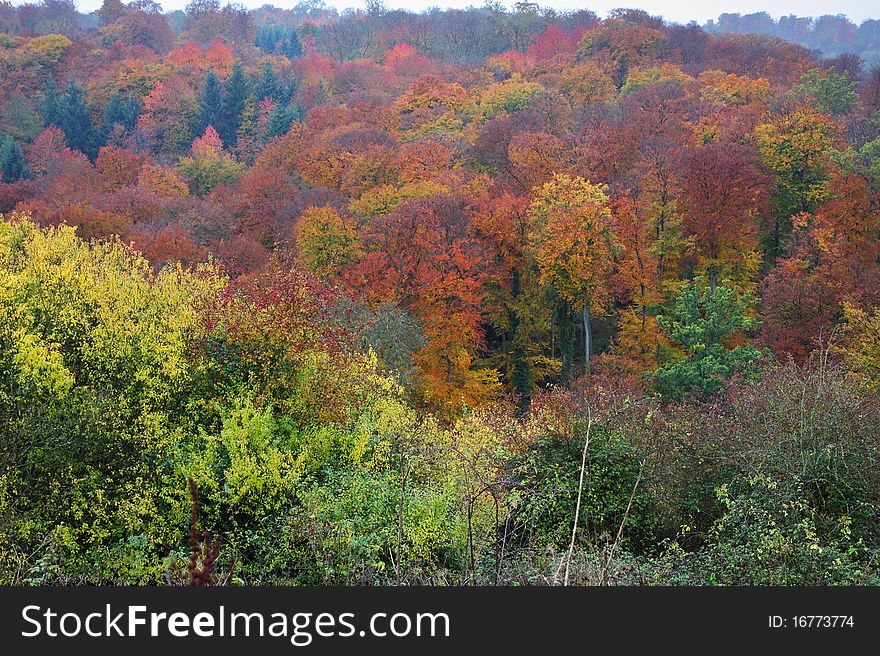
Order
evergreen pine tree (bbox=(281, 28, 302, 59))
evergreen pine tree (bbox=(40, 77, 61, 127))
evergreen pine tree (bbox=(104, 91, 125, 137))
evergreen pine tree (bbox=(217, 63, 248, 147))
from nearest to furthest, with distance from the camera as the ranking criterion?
evergreen pine tree (bbox=(40, 77, 61, 127)) < evergreen pine tree (bbox=(104, 91, 125, 137)) < evergreen pine tree (bbox=(217, 63, 248, 147)) < evergreen pine tree (bbox=(281, 28, 302, 59))

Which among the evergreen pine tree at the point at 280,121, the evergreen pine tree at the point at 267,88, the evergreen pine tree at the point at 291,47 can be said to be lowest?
the evergreen pine tree at the point at 280,121

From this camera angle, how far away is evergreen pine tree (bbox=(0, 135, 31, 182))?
65.1 meters

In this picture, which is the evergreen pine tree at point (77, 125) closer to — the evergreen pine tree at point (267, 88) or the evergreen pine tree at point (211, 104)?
the evergreen pine tree at point (211, 104)

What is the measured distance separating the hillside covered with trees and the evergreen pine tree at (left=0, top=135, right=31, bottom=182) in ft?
0.76

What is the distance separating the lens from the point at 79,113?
251ft

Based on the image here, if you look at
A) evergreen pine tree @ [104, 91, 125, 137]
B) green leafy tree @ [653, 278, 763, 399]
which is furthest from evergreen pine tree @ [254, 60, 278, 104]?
green leafy tree @ [653, 278, 763, 399]

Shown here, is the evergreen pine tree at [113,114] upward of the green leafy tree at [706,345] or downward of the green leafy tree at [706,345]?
upward

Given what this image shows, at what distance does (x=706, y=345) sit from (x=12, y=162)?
5912 centimetres

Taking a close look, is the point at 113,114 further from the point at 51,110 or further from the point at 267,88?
the point at 267,88

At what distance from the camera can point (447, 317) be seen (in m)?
36.2

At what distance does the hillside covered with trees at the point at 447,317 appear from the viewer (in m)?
13.0

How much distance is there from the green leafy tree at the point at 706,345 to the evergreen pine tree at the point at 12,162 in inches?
A: 2186

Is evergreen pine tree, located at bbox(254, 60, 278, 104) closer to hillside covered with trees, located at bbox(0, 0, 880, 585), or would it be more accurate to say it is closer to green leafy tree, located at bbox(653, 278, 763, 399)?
hillside covered with trees, located at bbox(0, 0, 880, 585)

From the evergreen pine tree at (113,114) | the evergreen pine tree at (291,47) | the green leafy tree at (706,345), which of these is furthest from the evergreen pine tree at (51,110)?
the green leafy tree at (706,345)
